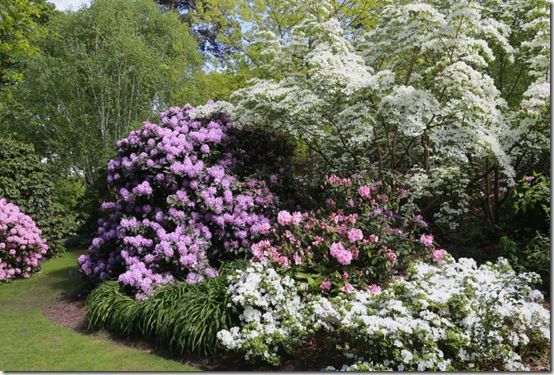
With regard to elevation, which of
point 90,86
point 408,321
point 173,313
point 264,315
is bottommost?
point 173,313

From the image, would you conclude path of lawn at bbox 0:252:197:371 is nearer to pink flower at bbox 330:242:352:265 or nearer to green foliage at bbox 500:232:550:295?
pink flower at bbox 330:242:352:265

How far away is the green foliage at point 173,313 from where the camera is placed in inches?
192

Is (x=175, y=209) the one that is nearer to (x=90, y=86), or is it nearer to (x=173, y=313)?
(x=173, y=313)

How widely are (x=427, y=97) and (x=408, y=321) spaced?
3194 mm

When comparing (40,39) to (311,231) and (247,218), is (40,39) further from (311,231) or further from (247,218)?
(311,231)

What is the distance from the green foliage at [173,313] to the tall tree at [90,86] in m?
8.45

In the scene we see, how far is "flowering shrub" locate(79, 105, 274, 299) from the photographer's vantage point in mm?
6422

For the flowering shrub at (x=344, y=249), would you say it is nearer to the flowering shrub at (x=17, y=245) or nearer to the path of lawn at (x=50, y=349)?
the path of lawn at (x=50, y=349)

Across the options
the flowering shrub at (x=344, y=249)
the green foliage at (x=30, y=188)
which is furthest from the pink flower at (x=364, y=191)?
the green foliage at (x=30, y=188)

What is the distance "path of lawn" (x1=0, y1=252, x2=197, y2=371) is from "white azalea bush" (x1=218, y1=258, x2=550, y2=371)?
0.77 meters

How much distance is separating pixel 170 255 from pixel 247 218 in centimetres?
104

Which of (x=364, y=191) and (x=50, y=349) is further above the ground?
(x=364, y=191)

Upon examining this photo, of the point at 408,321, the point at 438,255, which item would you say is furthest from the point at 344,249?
the point at 408,321

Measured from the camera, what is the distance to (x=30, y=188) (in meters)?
10.7
